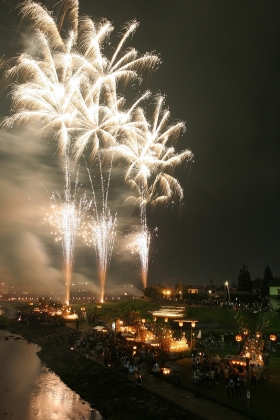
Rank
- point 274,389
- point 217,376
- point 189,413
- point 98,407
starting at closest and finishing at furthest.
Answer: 1. point 189,413
2. point 274,389
3. point 217,376
4. point 98,407

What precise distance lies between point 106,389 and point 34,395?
20.4 feet

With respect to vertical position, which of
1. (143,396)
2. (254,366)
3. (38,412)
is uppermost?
(254,366)

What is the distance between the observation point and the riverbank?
20.2 m

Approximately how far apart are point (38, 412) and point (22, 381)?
29.5ft

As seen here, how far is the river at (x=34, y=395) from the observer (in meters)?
23.8

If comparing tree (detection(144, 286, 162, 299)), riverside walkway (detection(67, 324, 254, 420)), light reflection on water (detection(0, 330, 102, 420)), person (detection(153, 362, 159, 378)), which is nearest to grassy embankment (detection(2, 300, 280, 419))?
riverside walkway (detection(67, 324, 254, 420))

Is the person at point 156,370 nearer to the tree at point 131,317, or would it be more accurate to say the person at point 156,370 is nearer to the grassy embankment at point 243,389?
the grassy embankment at point 243,389

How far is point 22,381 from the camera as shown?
106 ft

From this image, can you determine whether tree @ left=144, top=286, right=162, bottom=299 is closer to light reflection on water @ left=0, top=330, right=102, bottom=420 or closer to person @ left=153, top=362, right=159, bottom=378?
light reflection on water @ left=0, top=330, right=102, bottom=420

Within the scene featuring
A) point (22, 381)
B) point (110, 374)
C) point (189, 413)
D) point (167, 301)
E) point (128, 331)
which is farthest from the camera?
point (167, 301)

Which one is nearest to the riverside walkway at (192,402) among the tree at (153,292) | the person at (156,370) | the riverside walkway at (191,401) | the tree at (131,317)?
the riverside walkway at (191,401)

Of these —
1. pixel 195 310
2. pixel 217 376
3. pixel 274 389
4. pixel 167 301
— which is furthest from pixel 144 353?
pixel 167 301

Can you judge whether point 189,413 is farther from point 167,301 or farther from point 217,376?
point 167,301

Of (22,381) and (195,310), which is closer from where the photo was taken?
(22,381)
